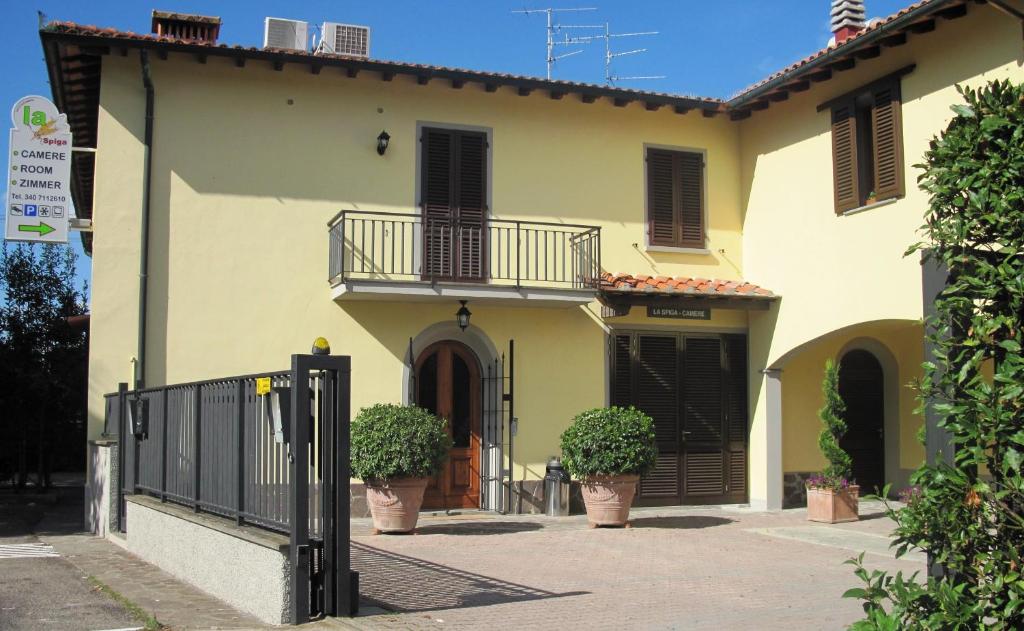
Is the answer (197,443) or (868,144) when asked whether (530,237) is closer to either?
(868,144)

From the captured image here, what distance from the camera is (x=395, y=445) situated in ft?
37.4

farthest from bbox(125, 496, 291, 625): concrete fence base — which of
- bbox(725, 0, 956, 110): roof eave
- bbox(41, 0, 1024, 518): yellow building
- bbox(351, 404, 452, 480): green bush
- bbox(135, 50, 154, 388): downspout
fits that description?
bbox(725, 0, 956, 110): roof eave

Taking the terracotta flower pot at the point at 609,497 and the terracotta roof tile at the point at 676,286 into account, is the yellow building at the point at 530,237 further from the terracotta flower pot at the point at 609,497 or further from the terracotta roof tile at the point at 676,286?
the terracotta flower pot at the point at 609,497

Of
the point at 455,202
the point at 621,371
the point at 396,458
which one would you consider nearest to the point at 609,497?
the point at 396,458

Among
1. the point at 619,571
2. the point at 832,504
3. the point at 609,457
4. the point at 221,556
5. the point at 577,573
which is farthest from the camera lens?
the point at 832,504

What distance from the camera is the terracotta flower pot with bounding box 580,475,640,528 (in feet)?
40.9

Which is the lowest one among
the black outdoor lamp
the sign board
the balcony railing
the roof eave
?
the black outdoor lamp

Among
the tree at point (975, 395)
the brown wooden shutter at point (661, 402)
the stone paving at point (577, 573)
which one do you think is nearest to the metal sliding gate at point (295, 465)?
the stone paving at point (577, 573)

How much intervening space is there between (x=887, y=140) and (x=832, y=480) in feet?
14.6

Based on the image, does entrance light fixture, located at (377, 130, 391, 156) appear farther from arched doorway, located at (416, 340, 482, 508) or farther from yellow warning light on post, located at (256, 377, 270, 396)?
yellow warning light on post, located at (256, 377, 270, 396)

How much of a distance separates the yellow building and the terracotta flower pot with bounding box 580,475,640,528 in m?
1.88

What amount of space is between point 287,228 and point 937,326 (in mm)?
10456

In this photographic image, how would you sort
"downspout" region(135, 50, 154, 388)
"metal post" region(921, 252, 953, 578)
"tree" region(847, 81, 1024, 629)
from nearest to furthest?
"tree" region(847, 81, 1024, 629) → "metal post" region(921, 252, 953, 578) → "downspout" region(135, 50, 154, 388)

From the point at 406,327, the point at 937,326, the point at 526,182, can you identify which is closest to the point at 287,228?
the point at 406,327
